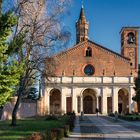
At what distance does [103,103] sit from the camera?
77.8 metres

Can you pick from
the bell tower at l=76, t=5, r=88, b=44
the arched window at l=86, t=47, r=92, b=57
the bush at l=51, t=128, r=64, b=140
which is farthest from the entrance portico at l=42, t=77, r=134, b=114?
the bush at l=51, t=128, r=64, b=140

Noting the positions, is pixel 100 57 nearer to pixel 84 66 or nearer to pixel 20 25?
pixel 84 66

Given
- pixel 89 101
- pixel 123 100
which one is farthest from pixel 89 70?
pixel 123 100

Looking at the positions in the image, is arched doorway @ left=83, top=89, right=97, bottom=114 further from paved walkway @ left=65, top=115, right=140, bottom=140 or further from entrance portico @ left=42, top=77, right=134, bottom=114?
paved walkway @ left=65, top=115, right=140, bottom=140

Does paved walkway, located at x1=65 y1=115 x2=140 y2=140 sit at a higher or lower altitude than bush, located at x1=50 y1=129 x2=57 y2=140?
lower

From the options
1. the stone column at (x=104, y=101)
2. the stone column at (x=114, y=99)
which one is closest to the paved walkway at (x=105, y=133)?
the stone column at (x=104, y=101)

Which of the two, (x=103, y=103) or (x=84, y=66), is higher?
(x=84, y=66)

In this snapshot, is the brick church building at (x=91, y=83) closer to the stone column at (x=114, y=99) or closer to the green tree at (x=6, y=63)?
the stone column at (x=114, y=99)

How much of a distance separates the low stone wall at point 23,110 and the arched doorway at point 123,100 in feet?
77.1

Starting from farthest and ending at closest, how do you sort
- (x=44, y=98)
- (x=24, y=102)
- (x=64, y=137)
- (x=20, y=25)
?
(x=44, y=98) → (x=24, y=102) → (x=20, y=25) → (x=64, y=137)

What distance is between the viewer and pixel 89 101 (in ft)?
266

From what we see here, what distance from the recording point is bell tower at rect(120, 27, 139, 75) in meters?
86.3

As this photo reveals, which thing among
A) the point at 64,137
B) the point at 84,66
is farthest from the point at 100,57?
the point at 64,137

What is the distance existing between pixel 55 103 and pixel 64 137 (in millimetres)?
56182
